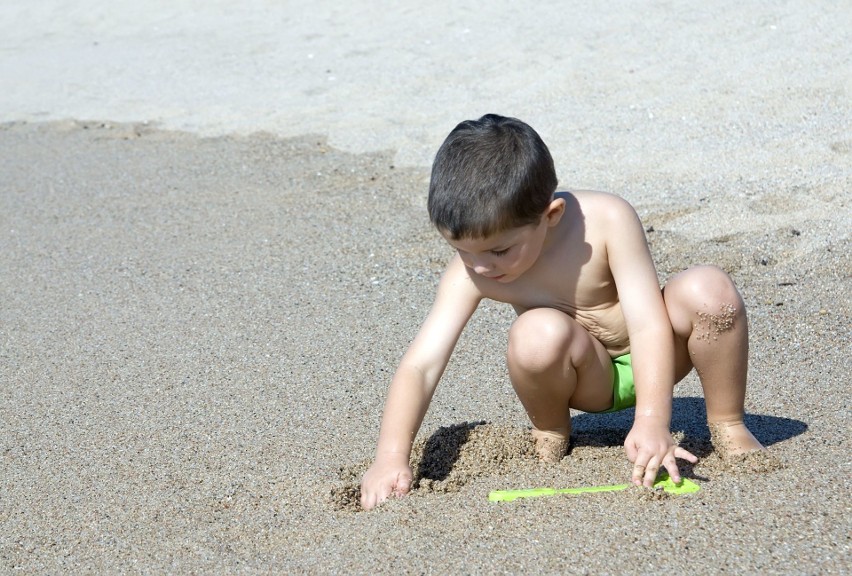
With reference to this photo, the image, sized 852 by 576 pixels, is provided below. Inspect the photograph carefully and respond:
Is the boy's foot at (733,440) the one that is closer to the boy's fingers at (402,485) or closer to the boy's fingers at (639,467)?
the boy's fingers at (639,467)

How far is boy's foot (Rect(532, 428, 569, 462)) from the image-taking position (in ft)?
8.95

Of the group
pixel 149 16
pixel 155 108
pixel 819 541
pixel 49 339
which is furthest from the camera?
pixel 149 16

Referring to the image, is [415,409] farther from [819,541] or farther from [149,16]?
[149,16]

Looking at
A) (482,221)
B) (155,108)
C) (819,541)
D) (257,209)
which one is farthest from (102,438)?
(155,108)

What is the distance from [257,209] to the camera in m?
5.58

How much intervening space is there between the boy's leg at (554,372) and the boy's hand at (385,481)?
0.34m

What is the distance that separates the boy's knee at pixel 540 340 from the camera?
251cm

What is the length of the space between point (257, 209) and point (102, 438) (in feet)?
8.64

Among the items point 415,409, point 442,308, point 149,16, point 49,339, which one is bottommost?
point 149,16

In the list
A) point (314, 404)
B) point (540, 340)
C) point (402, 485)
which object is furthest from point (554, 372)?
point (314, 404)

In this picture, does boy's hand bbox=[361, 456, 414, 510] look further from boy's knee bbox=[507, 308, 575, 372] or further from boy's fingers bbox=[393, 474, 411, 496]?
boy's knee bbox=[507, 308, 575, 372]

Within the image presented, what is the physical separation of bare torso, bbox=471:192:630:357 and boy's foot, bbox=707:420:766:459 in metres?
0.30

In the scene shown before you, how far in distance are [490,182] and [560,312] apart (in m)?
0.41

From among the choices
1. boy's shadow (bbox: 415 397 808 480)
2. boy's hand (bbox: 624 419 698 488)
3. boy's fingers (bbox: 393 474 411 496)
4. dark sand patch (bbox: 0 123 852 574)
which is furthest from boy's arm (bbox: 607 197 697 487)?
boy's fingers (bbox: 393 474 411 496)
